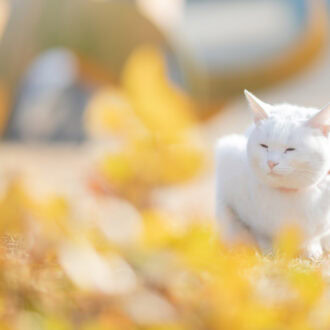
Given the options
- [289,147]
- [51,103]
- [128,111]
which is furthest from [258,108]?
[51,103]

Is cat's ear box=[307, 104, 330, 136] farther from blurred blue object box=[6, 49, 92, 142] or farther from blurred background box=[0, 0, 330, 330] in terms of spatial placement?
blurred blue object box=[6, 49, 92, 142]

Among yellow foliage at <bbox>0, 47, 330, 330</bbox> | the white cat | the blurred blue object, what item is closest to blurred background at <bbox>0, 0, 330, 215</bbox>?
the blurred blue object

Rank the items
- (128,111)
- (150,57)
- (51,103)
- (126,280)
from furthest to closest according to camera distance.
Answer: (51,103)
(150,57)
(128,111)
(126,280)

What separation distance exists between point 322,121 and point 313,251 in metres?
0.15

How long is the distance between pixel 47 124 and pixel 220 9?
1333 mm

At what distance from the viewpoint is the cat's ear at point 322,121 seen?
0.68 m

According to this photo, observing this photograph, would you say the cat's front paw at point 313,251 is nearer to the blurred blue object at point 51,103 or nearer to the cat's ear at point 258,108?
the cat's ear at point 258,108

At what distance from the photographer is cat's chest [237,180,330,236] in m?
Answer: 0.73

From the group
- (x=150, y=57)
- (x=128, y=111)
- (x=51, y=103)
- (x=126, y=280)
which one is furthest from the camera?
(x=51, y=103)

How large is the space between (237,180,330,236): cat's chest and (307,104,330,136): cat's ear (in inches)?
3.1

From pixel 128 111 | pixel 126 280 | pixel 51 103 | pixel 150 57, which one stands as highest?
pixel 51 103

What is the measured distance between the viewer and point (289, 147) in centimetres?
71

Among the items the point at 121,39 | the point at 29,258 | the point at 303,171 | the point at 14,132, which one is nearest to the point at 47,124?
the point at 14,132

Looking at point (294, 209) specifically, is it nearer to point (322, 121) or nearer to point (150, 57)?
point (322, 121)
